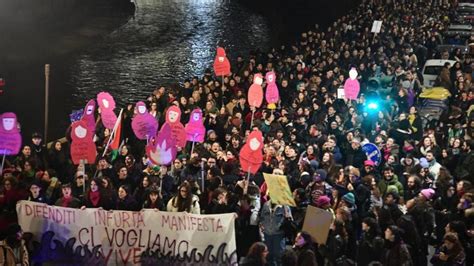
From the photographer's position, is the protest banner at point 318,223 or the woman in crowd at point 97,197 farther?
the woman in crowd at point 97,197

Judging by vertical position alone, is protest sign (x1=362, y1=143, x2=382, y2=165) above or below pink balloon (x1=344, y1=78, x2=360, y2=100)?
below

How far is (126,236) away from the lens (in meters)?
9.42

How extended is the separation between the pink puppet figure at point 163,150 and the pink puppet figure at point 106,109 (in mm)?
2470

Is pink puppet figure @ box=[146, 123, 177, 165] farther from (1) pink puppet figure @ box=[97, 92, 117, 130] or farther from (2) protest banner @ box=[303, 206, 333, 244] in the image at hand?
(2) protest banner @ box=[303, 206, 333, 244]

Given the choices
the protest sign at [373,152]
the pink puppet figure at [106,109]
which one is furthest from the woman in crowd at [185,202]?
the protest sign at [373,152]

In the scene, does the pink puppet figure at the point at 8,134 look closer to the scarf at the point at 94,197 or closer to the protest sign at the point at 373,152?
the scarf at the point at 94,197

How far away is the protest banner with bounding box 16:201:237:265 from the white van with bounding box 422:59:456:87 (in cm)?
1168

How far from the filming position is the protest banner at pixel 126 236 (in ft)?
30.6

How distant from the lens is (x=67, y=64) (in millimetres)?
27609

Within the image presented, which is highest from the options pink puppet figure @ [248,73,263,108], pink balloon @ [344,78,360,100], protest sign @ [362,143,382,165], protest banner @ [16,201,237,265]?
pink balloon @ [344,78,360,100]

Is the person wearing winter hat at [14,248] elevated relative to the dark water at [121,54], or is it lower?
lower

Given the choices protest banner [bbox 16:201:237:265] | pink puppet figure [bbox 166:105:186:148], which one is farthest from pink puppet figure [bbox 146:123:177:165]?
protest banner [bbox 16:201:237:265]

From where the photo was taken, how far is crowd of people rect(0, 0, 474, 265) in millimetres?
8945

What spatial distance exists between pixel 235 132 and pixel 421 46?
984cm
